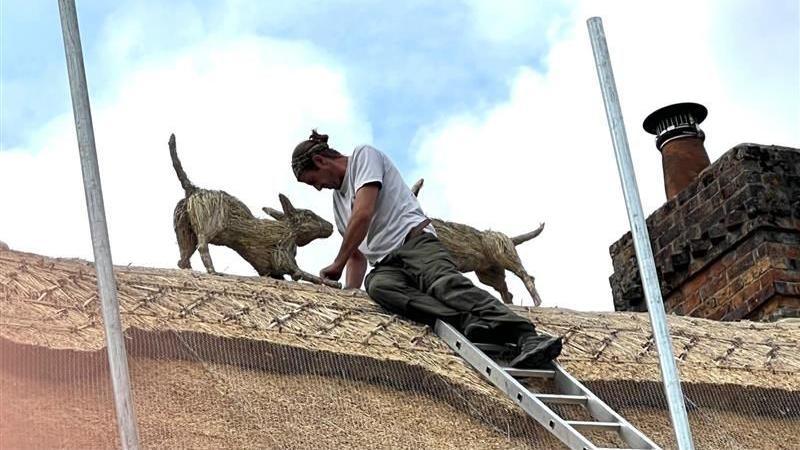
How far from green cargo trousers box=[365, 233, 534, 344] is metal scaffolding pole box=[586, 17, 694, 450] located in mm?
835

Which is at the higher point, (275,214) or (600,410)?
(275,214)

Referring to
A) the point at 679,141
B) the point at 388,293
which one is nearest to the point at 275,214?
the point at 388,293

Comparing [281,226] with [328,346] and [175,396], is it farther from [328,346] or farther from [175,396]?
[175,396]

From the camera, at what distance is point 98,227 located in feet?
14.2

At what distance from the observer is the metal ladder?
16.3 ft

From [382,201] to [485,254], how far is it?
156 cm

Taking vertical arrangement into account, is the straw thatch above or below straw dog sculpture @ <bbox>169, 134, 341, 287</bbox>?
below

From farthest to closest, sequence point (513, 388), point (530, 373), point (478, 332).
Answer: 1. point (478, 332)
2. point (530, 373)
3. point (513, 388)

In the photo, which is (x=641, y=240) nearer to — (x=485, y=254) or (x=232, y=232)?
(x=232, y=232)

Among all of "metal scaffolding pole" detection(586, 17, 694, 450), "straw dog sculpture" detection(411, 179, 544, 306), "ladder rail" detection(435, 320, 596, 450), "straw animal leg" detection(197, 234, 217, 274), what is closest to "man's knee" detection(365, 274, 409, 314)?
"ladder rail" detection(435, 320, 596, 450)

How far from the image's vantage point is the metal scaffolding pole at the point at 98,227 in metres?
4.05

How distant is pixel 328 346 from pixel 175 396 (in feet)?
2.53

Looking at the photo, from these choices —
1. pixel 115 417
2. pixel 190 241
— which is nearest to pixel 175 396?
pixel 115 417

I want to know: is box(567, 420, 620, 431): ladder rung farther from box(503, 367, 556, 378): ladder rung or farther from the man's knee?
the man's knee
